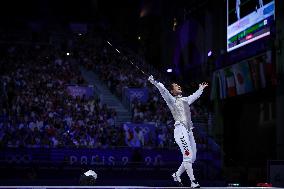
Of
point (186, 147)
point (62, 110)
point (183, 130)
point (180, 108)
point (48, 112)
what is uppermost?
point (62, 110)

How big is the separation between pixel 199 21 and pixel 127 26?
11.3 meters

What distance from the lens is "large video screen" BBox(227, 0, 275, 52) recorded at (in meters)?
Result: 22.1

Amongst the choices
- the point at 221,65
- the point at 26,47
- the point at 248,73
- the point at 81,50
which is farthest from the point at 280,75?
the point at 26,47

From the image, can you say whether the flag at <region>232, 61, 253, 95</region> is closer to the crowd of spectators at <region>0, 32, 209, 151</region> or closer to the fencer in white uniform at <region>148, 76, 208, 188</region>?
the crowd of spectators at <region>0, 32, 209, 151</region>

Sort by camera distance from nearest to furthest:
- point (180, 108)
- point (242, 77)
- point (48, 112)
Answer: point (180, 108), point (48, 112), point (242, 77)

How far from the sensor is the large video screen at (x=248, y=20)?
871 inches

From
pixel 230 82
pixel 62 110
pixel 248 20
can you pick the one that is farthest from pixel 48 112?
pixel 248 20

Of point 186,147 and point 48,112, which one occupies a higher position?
point 48,112


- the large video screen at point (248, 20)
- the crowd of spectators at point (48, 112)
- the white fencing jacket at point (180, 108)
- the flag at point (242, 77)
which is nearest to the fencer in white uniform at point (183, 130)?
the white fencing jacket at point (180, 108)

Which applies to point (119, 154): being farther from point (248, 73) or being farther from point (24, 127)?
point (248, 73)

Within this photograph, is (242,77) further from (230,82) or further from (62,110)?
(62,110)

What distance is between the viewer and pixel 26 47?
34.1 metres

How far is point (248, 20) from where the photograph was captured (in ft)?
77.3

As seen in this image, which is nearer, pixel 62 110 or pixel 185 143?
pixel 185 143
